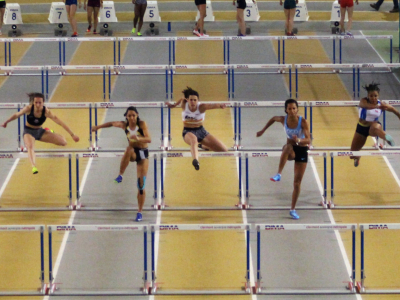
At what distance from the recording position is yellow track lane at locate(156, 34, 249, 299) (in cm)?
1108

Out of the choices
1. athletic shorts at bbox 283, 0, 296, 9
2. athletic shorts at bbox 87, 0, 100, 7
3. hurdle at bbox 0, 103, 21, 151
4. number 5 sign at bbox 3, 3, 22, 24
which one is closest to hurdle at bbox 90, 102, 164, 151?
hurdle at bbox 0, 103, 21, 151

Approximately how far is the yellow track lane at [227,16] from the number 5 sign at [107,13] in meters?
1.19

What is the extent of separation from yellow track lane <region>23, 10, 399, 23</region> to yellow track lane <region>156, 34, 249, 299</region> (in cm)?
806

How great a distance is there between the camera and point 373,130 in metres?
13.4

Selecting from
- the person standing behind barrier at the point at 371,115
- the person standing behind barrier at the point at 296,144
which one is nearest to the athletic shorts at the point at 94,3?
the person standing behind barrier at the point at 371,115

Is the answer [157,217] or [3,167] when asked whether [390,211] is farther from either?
[3,167]

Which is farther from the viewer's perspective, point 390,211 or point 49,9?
point 49,9

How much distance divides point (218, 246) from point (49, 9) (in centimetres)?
1552

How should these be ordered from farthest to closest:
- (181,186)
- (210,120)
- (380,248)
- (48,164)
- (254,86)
→ (254,86) → (210,120) → (48,164) → (181,186) → (380,248)

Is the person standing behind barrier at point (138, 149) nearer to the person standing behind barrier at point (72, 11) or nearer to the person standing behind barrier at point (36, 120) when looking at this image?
the person standing behind barrier at point (36, 120)

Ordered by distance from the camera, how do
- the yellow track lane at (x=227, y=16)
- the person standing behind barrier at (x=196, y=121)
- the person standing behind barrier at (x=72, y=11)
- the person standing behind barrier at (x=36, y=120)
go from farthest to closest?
the yellow track lane at (x=227, y=16) → the person standing behind barrier at (x=72, y=11) → the person standing behind barrier at (x=196, y=121) → the person standing behind barrier at (x=36, y=120)

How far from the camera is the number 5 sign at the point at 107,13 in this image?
23484mm

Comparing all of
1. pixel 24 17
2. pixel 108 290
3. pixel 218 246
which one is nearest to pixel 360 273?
pixel 218 246

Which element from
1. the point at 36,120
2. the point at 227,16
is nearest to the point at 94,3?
the point at 227,16
